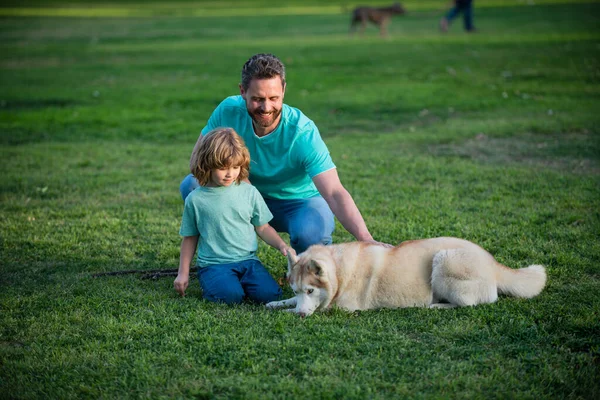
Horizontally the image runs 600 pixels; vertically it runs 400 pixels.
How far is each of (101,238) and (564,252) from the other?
4753mm

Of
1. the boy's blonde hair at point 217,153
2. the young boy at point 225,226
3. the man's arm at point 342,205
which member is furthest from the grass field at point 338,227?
the boy's blonde hair at point 217,153

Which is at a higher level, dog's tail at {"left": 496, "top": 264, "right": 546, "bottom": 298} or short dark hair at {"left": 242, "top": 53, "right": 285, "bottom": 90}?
short dark hair at {"left": 242, "top": 53, "right": 285, "bottom": 90}

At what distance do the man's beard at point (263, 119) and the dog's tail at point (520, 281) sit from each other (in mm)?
2244

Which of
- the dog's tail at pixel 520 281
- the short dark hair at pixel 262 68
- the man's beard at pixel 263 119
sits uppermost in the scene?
the short dark hair at pixel 262 68

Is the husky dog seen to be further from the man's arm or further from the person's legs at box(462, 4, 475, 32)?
the person's legs at box(462, 4, 475, 32)

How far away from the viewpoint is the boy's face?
201 inches

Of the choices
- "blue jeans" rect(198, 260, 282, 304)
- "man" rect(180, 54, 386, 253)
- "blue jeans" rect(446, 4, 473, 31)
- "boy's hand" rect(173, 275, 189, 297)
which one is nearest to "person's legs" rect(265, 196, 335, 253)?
"man" rect(180, 54, 386, 253)

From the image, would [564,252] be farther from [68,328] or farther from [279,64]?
[68,328]

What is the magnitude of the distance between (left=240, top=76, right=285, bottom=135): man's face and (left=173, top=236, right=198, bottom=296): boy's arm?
3.88 ft

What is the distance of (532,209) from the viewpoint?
23.6ft

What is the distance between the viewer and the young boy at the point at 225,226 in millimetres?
5059

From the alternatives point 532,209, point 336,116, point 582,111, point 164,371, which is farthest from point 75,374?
point 582,111

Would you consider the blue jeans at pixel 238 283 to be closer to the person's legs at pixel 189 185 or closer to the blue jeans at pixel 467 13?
the person's legs at pixel 189 185

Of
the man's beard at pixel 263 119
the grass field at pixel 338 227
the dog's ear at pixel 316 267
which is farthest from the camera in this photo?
the man's beard at pixel 263 119
